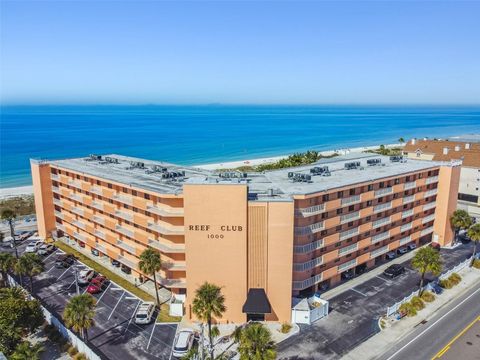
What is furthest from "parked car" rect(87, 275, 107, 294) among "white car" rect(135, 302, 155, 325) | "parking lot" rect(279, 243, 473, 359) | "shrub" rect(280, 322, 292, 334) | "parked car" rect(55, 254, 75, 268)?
"parking lot" rect(279, 243, 473, 359)

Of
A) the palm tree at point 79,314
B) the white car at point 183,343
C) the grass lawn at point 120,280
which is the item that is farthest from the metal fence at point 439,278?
the palm tree at point 79,314

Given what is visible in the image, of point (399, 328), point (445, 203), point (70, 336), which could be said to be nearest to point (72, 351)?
point (70, 336)

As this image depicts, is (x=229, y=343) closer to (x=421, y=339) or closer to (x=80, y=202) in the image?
(x=421, y=339)

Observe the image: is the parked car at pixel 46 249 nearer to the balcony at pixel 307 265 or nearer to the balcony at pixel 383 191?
the balcony at pixel 307 265

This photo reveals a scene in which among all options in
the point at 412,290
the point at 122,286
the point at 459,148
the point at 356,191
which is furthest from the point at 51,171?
the point at 459,148

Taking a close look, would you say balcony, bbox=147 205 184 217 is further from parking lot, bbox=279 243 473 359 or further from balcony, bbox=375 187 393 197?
balcony, bbox=375 187 393 197
